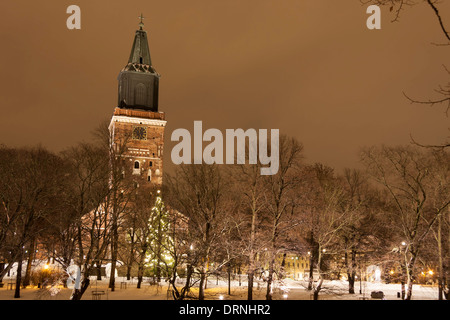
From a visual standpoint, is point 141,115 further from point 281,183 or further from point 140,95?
point 281,183

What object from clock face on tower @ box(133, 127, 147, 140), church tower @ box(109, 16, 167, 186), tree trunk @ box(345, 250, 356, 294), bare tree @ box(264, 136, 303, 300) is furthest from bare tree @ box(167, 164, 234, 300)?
clock face on tower @ box(133, 127, 147, 140)

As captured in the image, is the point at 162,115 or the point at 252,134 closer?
the point at 252,134

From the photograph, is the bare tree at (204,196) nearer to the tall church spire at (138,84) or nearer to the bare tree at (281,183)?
the bare tree at (281,183)

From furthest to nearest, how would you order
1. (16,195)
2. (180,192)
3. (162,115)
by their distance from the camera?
(162,115) → (180,192) → (16,195)

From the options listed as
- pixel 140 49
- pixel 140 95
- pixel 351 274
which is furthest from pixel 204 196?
pixel 140 49

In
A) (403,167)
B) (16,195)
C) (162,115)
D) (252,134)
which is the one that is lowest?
(16,195)

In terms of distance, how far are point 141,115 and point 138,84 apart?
6.31 m

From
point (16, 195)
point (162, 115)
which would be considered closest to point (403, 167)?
point (16, 195)

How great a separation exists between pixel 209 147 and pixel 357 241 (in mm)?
17058

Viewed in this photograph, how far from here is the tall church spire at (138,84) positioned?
80.2 m
